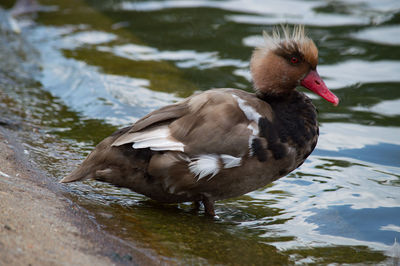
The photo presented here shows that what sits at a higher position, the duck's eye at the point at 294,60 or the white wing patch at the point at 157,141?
the duck's eye at the point at 294,60

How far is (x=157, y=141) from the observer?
14.3 feet

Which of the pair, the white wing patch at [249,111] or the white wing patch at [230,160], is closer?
the white wing patch at [230,160]

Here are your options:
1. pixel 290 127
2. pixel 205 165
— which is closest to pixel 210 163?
pixel 205 165

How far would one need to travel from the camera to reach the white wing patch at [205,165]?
14.3ft

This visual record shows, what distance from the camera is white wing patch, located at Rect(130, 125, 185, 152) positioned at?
435 centimetres

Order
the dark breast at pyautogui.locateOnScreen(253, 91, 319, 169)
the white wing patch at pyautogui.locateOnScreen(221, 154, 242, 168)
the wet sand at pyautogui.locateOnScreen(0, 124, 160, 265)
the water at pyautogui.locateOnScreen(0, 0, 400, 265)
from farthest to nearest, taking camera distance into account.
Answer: the dark breast at pyautogui.locateOnScreen(253, 91, 319, 169), the white wing patch at pyautogui.locateOnScreen(221, 154, 242, 168), the water at pyautogui.locateOnScreen(0, 0, 400, 265), the wet sand at pyautogui.locateOnScreen(0, 124, 160, 265)

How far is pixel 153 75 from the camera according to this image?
8125 millimetres

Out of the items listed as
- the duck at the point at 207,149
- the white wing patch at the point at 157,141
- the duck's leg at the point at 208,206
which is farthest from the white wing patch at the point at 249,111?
the duck's leg at the point at 208,206

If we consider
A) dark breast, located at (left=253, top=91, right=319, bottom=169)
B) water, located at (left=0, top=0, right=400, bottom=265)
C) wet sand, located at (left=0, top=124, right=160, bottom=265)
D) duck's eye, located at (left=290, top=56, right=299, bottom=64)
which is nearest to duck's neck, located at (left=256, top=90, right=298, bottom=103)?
dark breast, located at (left=253, top=91, right=319, bottom=169)

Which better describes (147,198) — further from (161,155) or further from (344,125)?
(344,125)

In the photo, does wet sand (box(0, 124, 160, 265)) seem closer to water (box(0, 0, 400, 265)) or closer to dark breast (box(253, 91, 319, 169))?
water (box(0, 0, 400, 265))

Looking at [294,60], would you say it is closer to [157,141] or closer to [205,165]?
[205,165]

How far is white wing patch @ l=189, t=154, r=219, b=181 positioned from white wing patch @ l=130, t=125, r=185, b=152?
14 centimetres

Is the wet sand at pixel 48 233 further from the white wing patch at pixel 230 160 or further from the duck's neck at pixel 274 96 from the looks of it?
the duck's neck at pixel 274 96
